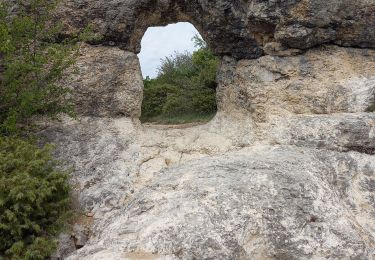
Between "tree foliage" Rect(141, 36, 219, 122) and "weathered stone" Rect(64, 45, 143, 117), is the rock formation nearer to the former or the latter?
"weathered stone" Rect(64, 45, 143, 117)

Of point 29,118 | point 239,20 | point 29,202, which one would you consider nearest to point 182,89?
point 239,20

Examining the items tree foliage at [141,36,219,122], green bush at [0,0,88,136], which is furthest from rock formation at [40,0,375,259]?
tree foliage at [141,36,219,122]

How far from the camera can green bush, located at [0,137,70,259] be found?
5645 millimetres

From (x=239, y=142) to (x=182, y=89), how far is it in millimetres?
10392

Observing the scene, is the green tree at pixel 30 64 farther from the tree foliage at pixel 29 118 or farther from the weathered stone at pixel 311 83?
the weathered stone at pixel 311 83

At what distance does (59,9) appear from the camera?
8.66 metres

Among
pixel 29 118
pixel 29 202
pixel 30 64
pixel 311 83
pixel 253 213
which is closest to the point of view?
pixel 253 213

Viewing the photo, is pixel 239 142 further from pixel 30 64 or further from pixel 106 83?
pixel 30 64

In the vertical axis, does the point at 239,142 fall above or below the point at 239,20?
below

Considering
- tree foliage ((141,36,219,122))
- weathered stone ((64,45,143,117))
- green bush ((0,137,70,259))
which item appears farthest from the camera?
tree foliage ((141,36,219,122))

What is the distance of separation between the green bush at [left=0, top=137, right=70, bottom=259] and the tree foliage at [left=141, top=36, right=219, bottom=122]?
9465 millimetres

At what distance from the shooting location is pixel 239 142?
8.22 m

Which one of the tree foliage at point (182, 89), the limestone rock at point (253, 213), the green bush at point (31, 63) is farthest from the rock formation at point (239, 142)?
the tree foliage at point (182, 89)

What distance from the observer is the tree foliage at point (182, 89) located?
54.3 ft
